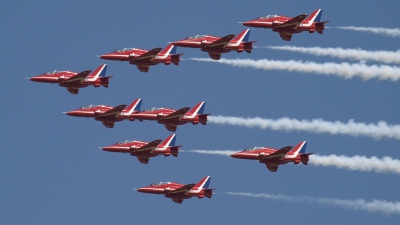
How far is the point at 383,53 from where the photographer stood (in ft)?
335

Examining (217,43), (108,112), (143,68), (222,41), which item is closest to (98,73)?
(108,112)

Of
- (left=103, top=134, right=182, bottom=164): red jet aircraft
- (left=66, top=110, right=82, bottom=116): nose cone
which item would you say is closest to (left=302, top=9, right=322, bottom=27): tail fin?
(left=103, top=134, right=182, bottom=164): red jet aircraft

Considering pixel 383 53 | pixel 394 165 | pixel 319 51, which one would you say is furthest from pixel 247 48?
pixel 394 165

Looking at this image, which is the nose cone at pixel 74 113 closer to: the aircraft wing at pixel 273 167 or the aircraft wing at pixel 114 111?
the aircraft wing at pixel 114 111

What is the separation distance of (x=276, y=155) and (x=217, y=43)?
47.4ft

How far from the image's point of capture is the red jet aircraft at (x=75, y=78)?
10694 centimetres

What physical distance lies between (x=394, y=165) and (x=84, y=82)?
37.6 m

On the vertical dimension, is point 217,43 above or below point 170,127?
above

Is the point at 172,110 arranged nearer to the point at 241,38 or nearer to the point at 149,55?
the point at 149,55

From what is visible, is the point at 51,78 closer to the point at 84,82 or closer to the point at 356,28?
the point at 84,82

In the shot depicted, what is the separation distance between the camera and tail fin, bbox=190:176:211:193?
103375 millimetres

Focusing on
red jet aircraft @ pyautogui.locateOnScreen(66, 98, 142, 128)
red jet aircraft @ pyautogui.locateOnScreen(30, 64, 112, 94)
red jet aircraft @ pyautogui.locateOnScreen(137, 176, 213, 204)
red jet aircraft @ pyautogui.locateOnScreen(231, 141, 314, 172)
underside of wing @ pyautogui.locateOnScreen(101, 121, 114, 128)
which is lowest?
red jet aircraft @ pyautogui.locateOnScreen(137, 176, 213, 204)

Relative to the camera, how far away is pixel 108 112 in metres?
108

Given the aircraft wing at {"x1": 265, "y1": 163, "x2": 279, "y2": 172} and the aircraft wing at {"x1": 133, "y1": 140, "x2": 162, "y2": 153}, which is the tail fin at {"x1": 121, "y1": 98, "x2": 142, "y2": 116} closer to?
the aircraft wing at {"x1": 133, "y1": 140, "x2": 162, "y2": 153}
